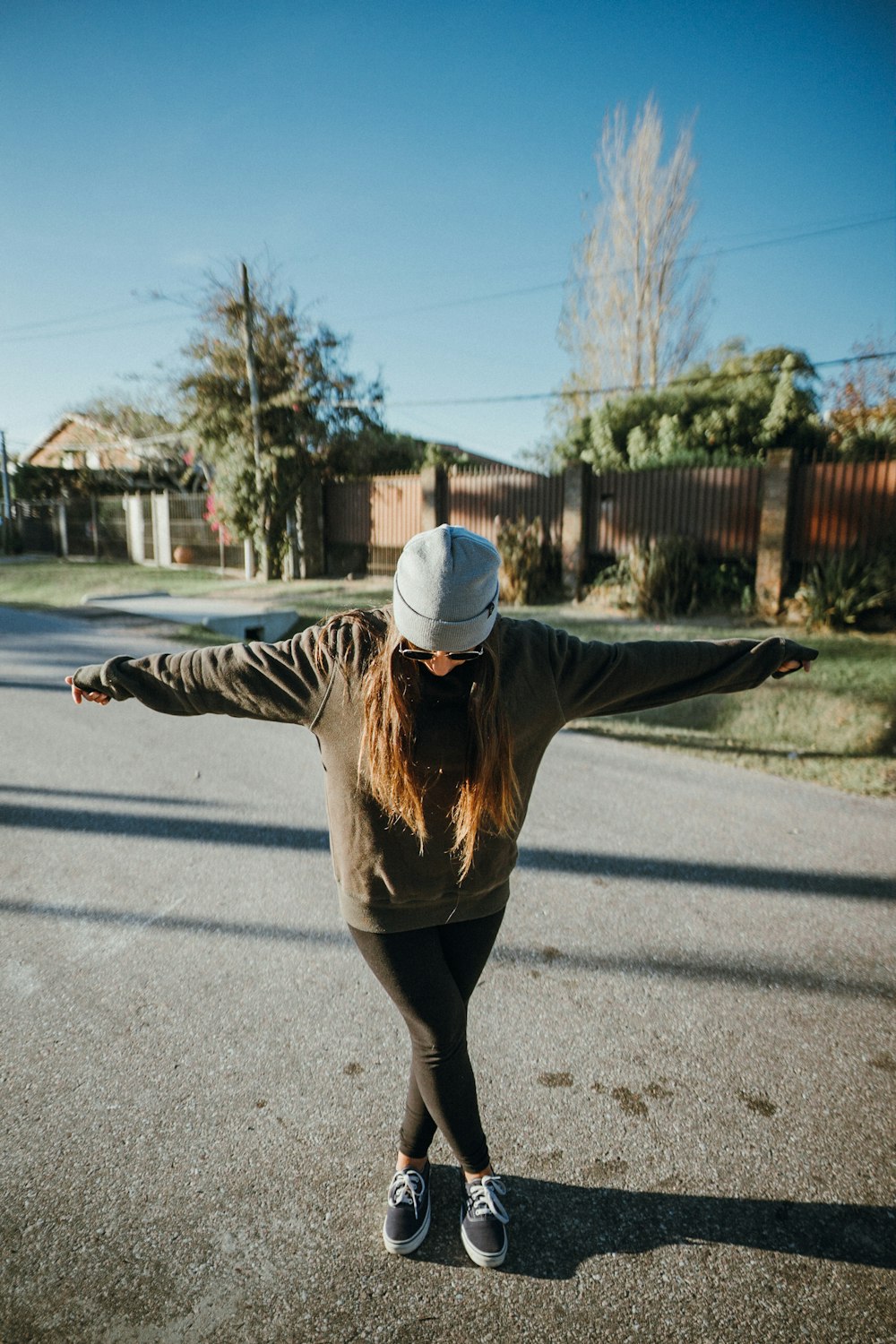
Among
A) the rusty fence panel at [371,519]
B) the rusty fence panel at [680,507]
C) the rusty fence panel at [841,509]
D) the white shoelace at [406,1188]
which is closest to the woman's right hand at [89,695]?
the white shoelace at [406,1188]

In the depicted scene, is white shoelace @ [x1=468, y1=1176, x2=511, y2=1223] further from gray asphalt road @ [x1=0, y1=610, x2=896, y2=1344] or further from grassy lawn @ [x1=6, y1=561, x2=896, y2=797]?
grassy lawn @ [x1=6, y1=561, x2=896, y2=797]

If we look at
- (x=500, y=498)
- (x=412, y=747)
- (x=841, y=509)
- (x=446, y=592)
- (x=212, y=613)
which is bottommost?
(x=212, y=613)

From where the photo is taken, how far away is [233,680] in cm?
210

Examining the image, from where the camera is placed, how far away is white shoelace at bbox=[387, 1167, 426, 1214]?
82.6 inches

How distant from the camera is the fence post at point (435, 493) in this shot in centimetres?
1808

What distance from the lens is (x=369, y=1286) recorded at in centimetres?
193

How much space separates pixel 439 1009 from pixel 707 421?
65.2 feet

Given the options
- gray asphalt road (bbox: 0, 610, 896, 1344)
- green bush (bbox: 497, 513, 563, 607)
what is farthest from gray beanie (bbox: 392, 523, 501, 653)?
green bush (bbox: 497, 513, 563, 607)

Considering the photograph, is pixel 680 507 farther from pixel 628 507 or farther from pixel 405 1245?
pixel 405 1245

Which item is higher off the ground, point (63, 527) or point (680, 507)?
point (680, 507)

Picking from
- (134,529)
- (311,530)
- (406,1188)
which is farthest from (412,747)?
(134,529)

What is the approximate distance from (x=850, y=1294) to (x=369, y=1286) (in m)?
1.20

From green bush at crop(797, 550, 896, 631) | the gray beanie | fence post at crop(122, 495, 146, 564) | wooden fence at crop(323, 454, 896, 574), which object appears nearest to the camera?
the gray beanie

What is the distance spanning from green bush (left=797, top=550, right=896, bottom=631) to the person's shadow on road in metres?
10.4
